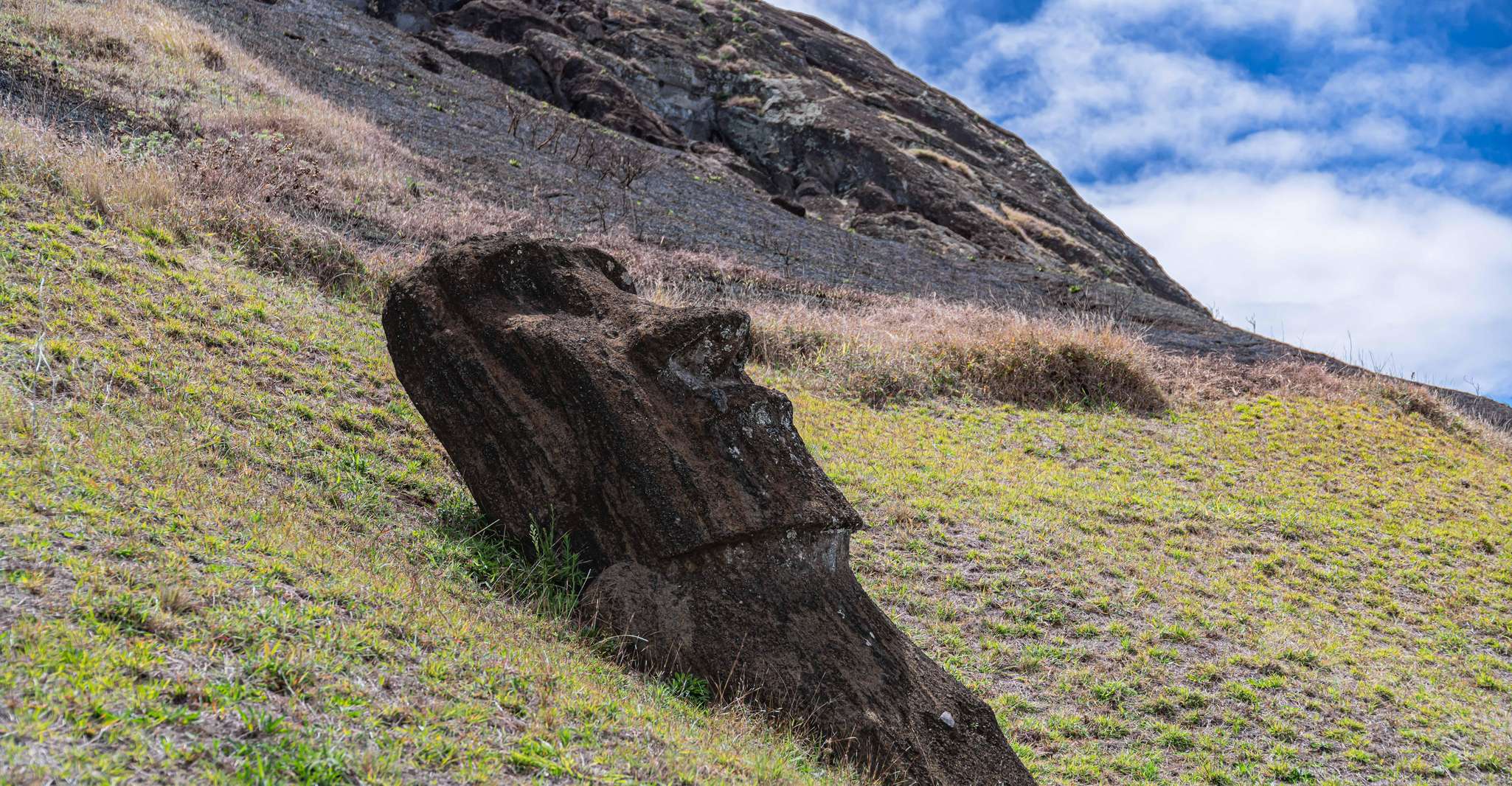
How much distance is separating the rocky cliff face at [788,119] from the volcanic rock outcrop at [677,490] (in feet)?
83.5

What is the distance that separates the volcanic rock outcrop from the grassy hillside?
38 centimetres

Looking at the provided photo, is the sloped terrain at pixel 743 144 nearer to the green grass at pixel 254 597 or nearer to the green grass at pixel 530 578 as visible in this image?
the green grass at pixel 530 578

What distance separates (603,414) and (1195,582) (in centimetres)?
655

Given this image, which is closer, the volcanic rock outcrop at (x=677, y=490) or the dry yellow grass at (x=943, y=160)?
the volcanic rock outcrop at (x=677, y=490)

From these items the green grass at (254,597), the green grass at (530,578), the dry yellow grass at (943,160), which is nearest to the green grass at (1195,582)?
the green grass at (530,578)

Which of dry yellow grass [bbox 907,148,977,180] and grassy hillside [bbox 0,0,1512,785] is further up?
dry yellow grass [bbox 907,148,977,180]

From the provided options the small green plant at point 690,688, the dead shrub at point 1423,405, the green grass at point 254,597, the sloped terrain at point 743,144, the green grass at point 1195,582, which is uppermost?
the sloped terrain at point 743,144

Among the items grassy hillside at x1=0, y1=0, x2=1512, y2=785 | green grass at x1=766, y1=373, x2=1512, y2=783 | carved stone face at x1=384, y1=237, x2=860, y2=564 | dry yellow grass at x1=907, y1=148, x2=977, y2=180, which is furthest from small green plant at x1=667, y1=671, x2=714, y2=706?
dry yellow grass at x1=907, y1=148, x2=977, y2=180

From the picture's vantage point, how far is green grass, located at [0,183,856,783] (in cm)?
293

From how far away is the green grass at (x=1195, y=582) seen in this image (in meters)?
6.92

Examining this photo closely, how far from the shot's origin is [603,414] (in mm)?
5859

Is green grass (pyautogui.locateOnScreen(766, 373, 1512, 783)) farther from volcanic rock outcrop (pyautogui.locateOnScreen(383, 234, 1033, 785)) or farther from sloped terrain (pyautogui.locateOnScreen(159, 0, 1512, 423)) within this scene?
sloped terrain (pyautogui.locateOnScreen(159, 0, 1512, 423))

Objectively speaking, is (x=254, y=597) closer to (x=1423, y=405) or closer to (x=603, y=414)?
(x=603, y=414)

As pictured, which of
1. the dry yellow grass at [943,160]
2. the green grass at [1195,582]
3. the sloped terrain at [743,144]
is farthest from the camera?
the dry yellow grass at [943,160]
